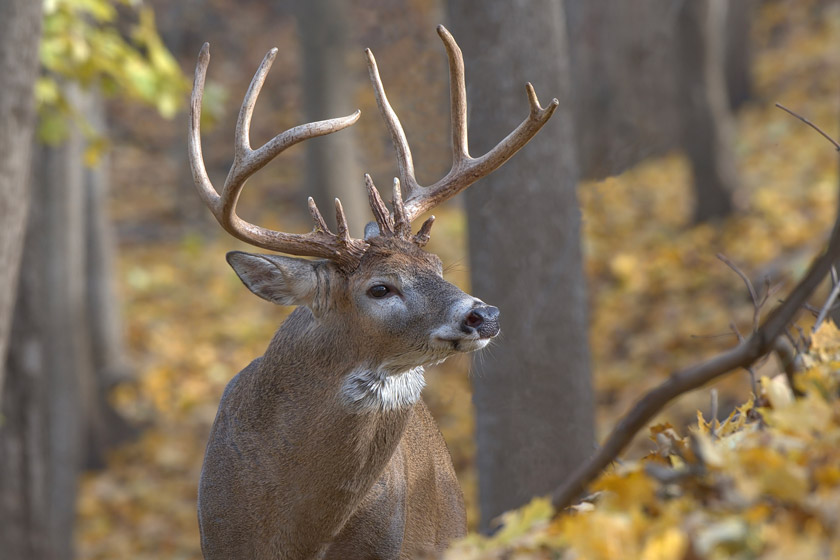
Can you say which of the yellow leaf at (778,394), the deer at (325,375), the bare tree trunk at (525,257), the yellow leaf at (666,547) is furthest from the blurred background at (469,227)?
the yellow leaf at (666,547)

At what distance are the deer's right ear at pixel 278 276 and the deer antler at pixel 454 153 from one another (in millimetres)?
485

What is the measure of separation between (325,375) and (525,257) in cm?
179

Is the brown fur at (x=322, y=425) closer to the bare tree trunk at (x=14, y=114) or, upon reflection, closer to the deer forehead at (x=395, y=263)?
the deer forehead at (x=395, y=263)

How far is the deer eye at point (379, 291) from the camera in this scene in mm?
4305

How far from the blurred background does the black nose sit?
0.95 meters

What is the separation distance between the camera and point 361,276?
14.3ft

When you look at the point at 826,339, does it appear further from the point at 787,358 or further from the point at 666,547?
the point at 666,547

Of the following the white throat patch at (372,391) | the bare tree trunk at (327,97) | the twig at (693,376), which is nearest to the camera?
the twig at (693,376)

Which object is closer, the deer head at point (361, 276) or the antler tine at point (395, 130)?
the deer head at point (361, 276)

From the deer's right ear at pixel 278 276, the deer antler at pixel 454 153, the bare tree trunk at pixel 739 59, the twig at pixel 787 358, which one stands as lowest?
the twig at pixel 787 358

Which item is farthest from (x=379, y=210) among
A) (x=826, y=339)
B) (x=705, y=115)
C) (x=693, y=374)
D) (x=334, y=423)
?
(x=705, y=115)

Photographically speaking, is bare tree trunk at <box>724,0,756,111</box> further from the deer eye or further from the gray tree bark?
the deer eye

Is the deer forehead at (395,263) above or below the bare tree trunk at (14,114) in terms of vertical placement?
below

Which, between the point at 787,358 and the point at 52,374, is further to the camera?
the point at 52,374
